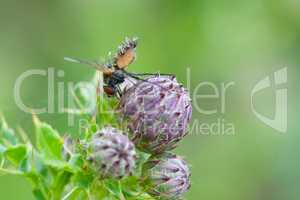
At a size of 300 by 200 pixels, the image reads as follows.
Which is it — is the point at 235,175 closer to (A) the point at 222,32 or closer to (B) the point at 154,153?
(A) the point at 222,32

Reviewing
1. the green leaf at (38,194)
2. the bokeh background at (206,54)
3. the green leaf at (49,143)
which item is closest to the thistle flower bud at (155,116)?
the green leaf at (49,143)

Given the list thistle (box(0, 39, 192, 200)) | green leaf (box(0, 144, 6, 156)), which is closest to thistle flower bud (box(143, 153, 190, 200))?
thistle (box(0, 39, 192, 200))

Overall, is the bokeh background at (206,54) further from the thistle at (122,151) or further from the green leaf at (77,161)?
the green leaf at (77,161)

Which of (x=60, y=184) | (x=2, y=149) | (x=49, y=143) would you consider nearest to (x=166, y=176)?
(x=60, y=184)

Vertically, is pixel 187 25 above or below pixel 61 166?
above

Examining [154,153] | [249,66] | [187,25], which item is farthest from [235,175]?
[154,153]

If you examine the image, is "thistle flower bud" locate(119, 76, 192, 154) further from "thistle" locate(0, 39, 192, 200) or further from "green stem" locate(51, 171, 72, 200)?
"green stem" locate(51, 171, 72, 200)

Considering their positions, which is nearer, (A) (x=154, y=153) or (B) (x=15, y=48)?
(A) (x=154, y=153)

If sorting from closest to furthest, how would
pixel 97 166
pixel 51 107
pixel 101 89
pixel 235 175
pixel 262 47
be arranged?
pixel 97 166
pixel 101 89
pixel 51 107
pixel 235 175
pixel 262 47
